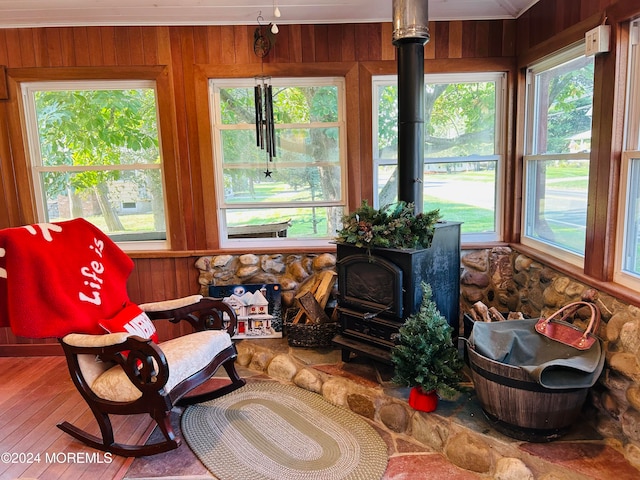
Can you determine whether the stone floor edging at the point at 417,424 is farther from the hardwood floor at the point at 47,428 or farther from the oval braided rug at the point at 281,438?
the hardwood floor at the point at 47,428

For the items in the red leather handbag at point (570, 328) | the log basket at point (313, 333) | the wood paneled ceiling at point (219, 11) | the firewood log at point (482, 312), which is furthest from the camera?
the log basket at point (313, 333)

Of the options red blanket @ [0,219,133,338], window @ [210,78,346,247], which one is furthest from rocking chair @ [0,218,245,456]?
window @ [210,78,346,247]

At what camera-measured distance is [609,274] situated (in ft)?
7.43

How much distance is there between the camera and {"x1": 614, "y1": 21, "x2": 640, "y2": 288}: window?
2.12 m

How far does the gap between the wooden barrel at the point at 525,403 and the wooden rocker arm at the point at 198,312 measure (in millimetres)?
1497

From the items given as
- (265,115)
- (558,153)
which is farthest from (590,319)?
(265,115)

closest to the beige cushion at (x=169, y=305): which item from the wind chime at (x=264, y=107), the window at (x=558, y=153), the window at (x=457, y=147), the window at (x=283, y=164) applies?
the window at (x=283, y=164)

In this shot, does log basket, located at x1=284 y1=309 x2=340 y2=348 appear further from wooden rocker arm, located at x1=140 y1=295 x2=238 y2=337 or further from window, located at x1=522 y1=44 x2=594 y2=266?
window, located at x1=522 y1=44 x2=594 y2=266

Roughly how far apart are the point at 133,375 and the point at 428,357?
146cm

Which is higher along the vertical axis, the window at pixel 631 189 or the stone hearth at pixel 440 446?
the window at pixel 631 189

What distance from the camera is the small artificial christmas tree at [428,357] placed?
7.35ft

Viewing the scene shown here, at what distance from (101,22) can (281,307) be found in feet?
8.08

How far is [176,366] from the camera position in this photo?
7.39 feet

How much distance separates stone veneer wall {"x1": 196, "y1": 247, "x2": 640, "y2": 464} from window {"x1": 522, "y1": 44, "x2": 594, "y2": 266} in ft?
0.76
